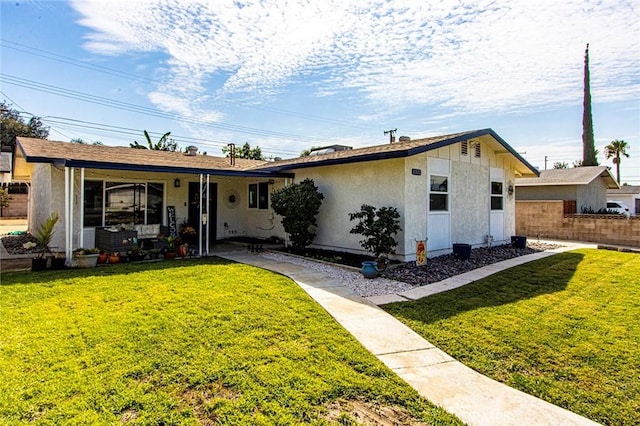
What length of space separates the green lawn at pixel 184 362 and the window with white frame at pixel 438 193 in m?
5.76

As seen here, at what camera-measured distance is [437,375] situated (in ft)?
12.2

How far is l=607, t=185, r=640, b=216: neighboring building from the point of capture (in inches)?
1229

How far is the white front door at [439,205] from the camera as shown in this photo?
10.4m

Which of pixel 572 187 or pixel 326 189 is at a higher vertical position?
pixel 572 187

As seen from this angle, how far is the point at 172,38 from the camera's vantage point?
11.2m

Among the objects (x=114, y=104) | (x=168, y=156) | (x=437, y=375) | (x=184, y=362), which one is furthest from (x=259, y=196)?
(x=114, y=104)

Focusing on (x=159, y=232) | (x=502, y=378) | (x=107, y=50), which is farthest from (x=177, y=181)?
(x=502, y=378)

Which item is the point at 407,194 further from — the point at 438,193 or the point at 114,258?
the point at 114,258

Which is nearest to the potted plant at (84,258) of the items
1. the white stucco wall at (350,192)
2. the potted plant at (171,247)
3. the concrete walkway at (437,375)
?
the potted plant at (171,247)

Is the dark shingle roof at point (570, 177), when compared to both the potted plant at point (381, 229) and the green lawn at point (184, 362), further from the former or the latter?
the green lawn at point (184, 362)

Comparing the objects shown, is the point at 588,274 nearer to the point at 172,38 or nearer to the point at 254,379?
the point at 254,379

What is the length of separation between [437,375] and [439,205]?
762 centimetres

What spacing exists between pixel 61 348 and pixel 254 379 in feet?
7.57

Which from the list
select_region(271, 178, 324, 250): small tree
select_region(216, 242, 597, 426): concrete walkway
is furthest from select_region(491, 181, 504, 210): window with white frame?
select_region(216, 242, 597, 426): concrete walkway
